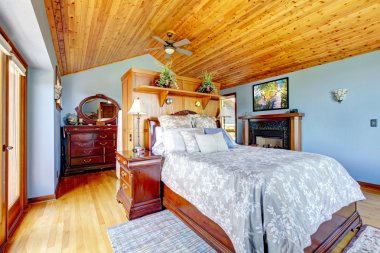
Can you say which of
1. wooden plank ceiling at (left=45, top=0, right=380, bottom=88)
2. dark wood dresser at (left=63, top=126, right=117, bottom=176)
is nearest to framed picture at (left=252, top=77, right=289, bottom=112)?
wooden plank ceiling at (left=45, top=0, right=380, bottom=88)

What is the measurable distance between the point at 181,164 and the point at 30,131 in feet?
8.02

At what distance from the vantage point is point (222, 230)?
157 centimetres

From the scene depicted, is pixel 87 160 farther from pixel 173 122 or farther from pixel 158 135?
pixel 173 122

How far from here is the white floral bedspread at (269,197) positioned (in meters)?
1.18

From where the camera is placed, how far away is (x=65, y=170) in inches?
173

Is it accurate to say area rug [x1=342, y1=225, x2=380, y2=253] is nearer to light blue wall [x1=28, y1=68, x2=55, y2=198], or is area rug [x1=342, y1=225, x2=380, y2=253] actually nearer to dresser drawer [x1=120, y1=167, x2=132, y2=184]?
dresser drawer [x1=120, y1=167, x2=132, y2=184]

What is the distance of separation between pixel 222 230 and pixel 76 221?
6.10 ft

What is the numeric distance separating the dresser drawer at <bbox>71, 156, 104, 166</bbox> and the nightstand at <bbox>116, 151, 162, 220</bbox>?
105 inches

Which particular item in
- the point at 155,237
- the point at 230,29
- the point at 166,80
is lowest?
the point at 155,237

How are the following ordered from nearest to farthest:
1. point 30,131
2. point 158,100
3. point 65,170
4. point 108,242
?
1. point 108,242
2. point 30,131
3. point 158,100
4. point 65,170

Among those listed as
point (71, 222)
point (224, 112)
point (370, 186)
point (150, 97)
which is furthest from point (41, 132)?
point (370, 186)

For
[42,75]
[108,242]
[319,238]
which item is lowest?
[108,242]

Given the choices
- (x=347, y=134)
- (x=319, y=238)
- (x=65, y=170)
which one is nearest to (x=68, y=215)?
(x=65, y=170)

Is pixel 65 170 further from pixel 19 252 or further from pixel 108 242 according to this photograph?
pixel 108 242
